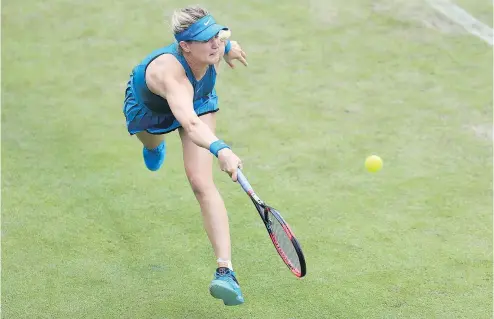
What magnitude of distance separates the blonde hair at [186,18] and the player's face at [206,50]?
116 mm

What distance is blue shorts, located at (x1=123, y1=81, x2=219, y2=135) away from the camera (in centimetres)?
546

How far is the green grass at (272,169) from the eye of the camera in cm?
552

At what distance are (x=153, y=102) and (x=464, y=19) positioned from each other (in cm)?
594

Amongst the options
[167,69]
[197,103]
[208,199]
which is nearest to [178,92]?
[167,69]

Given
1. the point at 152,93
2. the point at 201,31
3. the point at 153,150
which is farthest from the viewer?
the point at 153,150

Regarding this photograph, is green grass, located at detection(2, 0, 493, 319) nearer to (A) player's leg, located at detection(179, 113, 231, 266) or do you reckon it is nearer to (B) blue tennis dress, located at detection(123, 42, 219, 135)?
(A) player's leg, located at detection(179, 113, 231, 266)

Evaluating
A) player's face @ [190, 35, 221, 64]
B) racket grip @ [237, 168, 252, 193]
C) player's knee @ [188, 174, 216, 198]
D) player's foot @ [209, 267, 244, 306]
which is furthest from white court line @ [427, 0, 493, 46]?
player's foot @ [209, 267, 244, 306]

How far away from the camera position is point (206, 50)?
16.3 feet

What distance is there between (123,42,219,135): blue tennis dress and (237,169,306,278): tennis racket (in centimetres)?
91

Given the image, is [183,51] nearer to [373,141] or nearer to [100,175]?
[100,175]

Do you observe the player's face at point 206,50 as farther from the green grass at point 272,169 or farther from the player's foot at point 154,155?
the green grass at point 272,169

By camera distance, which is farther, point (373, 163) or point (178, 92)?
point (373, 163)

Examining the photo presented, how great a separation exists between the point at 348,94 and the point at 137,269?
3.70 m

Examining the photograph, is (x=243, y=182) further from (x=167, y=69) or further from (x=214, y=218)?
(x=167, y=69)
